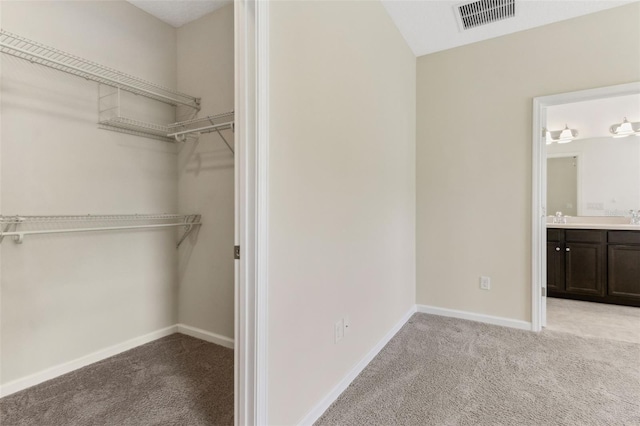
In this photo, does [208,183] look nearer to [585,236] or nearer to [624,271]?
[585,236]

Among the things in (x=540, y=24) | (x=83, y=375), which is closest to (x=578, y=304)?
(x=540, y=24)

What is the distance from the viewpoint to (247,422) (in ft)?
4.21

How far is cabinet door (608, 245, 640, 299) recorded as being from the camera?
11.1 feet

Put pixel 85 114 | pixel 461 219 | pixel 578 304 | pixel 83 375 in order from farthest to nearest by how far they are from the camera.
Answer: pixel 578 304
pixel 461 219
pixel 85 114
pixel 83 375

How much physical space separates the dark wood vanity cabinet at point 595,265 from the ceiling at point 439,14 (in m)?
2.38

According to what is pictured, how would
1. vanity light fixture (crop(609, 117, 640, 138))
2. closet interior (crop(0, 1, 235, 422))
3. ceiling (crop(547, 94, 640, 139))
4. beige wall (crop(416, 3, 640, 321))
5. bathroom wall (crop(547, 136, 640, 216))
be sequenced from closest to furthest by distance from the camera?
closet interior (crop(0, 1, 235, 422))
beige wall (crop(416, 3, 640, 321))
ceiling (crop(547, 94, 640, 139))
vanity light fixture (crop(609, 117, 640, 138))
bathroom wall (crop(547, 136, 640, 216))

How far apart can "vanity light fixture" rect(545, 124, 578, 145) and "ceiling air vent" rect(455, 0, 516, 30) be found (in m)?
2.58

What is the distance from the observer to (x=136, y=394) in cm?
180

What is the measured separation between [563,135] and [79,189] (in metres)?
5.60

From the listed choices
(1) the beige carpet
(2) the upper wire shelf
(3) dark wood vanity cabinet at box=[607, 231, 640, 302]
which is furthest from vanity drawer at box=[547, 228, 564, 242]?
Result: (2) the upper wire shelf

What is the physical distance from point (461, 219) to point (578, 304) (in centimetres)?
190

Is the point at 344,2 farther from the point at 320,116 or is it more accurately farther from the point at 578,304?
the point at 578,304

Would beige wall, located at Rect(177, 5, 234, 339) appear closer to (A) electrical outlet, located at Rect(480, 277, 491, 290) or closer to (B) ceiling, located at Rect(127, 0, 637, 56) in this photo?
(B) ceiling, located at Rect(127, 0, 637, 56)

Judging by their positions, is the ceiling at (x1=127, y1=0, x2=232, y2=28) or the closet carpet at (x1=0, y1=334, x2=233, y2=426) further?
the ceiling at (x1=127, y1=0, x2=232, y2=28)
